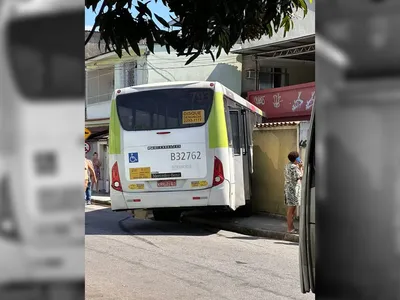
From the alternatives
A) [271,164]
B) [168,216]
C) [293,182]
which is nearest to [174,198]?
[293,182]

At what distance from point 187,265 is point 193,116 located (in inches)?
147

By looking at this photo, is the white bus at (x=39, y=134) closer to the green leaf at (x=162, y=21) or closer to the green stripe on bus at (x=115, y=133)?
the green leaf at (x=162, y=21)

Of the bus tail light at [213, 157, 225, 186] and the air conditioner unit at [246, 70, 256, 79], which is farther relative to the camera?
the air conditioner unit at [246, 70, 256, 79]

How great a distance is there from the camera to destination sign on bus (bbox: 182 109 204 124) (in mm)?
10297

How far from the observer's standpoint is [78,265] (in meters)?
2.06

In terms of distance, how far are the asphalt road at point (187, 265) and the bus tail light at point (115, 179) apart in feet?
3.31

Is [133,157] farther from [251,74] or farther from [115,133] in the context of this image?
[251,74]

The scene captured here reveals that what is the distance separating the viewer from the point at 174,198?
34.1 ft

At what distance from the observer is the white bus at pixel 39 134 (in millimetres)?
1965

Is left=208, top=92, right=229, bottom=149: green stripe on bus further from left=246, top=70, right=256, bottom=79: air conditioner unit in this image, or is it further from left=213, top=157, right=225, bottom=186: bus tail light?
left=246, top=70, right=256, bottom=79: air conditioner unit

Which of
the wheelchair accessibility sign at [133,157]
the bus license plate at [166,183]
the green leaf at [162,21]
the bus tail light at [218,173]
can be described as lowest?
the bus license plate at [166,183]

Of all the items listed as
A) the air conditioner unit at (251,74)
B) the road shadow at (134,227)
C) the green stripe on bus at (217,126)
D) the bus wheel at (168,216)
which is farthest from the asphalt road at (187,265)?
the air conditioner unit at (251,74)

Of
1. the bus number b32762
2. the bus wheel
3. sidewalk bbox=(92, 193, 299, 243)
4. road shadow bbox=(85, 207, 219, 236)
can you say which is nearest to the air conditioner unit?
sidewalk bbox=(92, 193, 299, 243)

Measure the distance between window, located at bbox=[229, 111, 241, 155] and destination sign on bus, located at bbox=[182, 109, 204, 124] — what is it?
939mm
